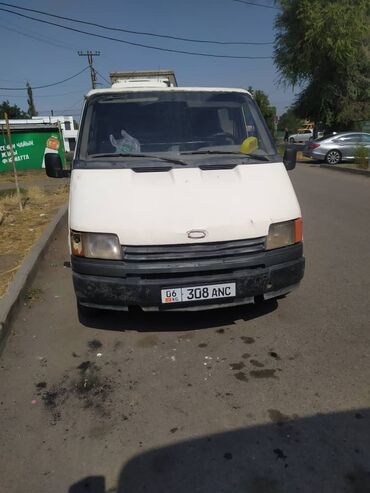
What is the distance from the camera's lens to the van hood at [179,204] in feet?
11.0

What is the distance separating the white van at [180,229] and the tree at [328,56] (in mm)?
28343

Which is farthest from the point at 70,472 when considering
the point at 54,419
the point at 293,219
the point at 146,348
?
the point at 293,219

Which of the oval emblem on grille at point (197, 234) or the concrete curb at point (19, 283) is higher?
the oval emblem on grille at point (197, 234)

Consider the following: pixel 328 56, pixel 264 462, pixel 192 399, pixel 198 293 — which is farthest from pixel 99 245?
pixel 328 56

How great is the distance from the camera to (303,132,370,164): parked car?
20.4m

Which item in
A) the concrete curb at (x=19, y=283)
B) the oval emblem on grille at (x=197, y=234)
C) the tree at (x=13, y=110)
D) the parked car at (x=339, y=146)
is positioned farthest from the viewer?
the tree at (x=13, y=110)

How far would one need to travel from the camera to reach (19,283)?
4832 millimetres

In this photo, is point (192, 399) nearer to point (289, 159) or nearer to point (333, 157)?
point (289, 159)

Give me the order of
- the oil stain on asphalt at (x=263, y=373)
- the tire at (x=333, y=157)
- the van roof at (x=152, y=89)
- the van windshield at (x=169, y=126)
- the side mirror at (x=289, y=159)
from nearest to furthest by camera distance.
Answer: the oil stain on asphalt at (x=263, y=373)
the van windshield at (x=169, y=126)
the van roof at (x=152, y=89)
the side mirror at (x=289, y=159)
the tire at (x=333, y=157)

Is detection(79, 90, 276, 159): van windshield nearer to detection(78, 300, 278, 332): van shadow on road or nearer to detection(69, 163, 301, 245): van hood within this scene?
detection(69, 163, 301, 245): van hood

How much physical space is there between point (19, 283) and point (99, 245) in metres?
1.90

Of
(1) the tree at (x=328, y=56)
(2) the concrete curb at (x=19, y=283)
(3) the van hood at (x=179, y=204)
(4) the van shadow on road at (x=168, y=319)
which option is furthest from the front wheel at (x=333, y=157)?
(3) the van hood at (x=179, y=204)

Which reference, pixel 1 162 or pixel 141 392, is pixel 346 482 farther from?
pixel 1 162

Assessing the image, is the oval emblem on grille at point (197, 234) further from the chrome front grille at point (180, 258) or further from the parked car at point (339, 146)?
the parked car at point (339, 146)
